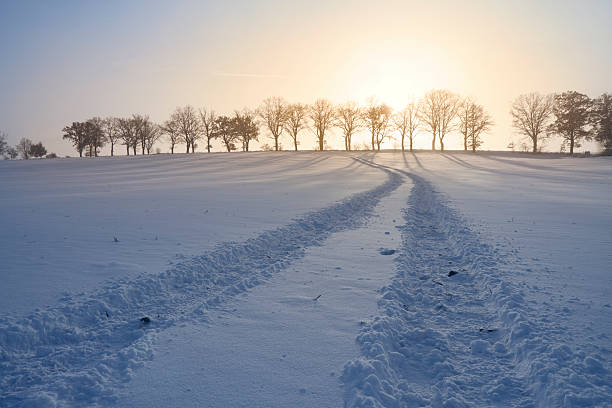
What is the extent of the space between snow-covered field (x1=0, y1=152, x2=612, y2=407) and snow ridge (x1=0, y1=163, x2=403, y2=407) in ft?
0.08

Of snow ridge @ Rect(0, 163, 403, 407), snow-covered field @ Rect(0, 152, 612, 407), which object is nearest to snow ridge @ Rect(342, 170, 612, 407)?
snow-covered field @ Rect(0, 152, 612, 407)

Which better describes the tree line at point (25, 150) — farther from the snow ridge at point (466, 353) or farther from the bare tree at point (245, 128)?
the snow ridge at point (466, 353)

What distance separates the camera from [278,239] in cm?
927

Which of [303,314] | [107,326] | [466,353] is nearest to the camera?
[466,353]

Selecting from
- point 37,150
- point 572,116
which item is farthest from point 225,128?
point 572,116

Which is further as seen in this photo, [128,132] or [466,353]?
[128,132]

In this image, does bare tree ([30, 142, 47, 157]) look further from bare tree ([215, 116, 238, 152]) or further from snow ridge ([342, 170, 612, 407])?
snow ridge ([342, 170, 612, 407])

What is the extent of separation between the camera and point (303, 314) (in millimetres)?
5043

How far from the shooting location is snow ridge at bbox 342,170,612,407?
3.31 m

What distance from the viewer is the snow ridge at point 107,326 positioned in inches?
137

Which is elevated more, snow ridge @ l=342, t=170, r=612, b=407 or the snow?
the snow

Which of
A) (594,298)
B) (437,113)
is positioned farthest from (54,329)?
(437,113)

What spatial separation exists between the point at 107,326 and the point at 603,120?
73.9 m

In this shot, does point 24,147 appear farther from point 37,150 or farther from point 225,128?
point 225,128
